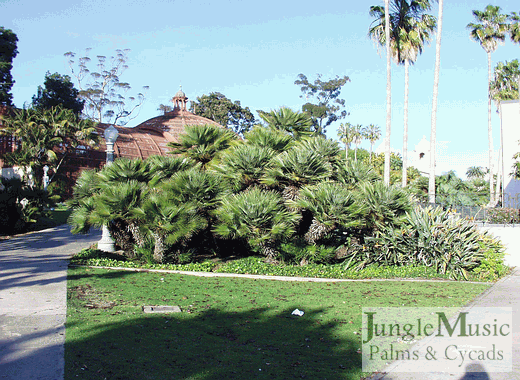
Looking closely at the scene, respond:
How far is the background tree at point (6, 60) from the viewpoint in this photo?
1377 inches

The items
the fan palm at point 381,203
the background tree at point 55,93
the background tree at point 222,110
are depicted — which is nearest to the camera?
the fan palm at point 381,203

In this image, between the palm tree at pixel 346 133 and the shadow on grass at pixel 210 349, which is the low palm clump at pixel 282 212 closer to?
the shadow on grass at pixel 210 349

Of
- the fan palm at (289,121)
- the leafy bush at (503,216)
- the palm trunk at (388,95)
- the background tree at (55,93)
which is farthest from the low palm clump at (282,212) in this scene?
the background tree at (55,93)

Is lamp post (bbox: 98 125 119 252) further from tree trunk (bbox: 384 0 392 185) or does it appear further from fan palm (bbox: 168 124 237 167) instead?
tree trunk (bbox: 384 0 392 185)

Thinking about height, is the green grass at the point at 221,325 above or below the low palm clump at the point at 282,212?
below

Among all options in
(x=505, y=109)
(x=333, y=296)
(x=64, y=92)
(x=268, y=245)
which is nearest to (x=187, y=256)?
(x=268, y=245)

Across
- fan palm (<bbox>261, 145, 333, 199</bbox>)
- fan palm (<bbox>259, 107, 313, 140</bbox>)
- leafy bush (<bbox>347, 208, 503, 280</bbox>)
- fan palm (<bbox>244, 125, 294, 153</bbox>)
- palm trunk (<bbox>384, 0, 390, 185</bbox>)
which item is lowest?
leafy bush (<bbox>347, 208, 503, 280</bbox>)

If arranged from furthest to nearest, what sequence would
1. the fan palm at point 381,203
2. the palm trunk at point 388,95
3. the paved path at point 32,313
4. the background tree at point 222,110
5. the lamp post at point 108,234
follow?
the background tree at point 222,110 → the palm trunk at point 388,95 → the lamp post at point 108,234 → the fan palm at point 381,203 → the paved path at point 32,313

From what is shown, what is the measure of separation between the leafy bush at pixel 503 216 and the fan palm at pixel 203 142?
10.3 m

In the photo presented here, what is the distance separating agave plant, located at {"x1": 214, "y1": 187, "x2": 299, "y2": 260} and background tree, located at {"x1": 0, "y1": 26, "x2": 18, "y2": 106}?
31383mm

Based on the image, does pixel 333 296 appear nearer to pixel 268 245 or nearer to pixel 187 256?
pixel 268 245

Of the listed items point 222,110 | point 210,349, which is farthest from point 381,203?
point 222,110

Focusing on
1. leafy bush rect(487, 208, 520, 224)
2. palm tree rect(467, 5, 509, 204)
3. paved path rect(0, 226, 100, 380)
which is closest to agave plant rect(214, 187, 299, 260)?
paved path rect(0, 226, 100, 380)

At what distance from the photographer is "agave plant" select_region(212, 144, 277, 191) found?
11461mm
